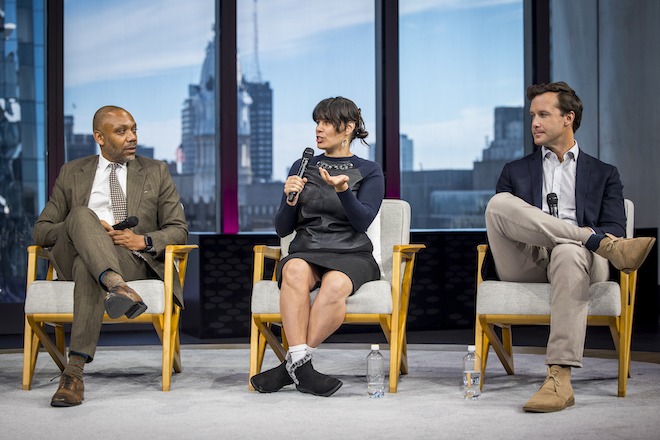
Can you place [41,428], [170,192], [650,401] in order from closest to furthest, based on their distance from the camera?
[41,428], [650,401], [170,192]

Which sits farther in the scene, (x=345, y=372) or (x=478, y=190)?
(x=478, y=190)

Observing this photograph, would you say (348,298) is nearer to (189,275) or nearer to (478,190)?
(189,275)

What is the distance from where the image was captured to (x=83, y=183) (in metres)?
4.16

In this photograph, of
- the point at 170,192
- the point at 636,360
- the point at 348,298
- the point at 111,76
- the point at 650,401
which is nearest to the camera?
the point at 650,401

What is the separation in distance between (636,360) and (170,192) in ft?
8.20

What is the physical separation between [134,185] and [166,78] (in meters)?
2.86

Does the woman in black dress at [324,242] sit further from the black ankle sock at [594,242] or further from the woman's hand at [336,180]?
the black ankle sock at [594,242]

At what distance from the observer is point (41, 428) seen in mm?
3066

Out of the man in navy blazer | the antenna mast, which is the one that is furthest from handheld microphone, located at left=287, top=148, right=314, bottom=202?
the antenna mast

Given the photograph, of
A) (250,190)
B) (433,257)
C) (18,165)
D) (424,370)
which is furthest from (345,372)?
(18,165)

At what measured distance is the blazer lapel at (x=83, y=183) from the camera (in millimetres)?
4129

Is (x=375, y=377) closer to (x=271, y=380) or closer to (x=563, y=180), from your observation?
(x=271, y=380)

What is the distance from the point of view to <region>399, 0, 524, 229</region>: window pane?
23.2ft

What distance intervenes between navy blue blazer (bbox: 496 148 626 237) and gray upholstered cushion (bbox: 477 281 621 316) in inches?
11.6
